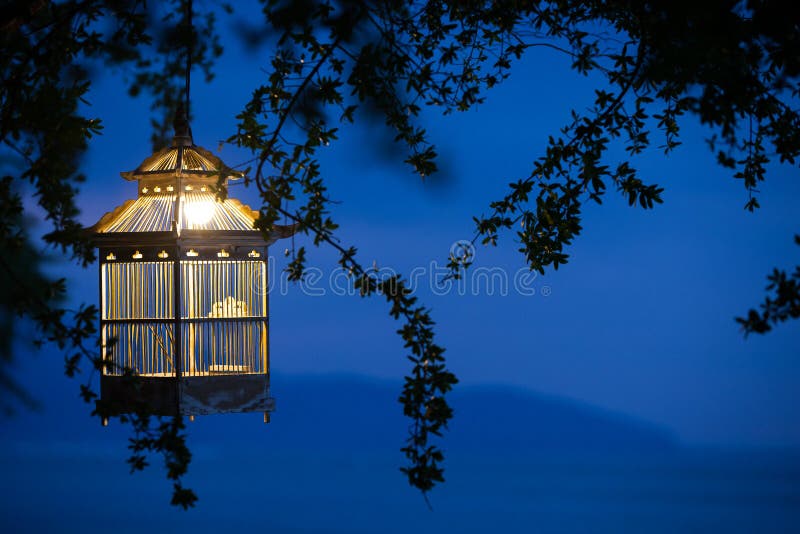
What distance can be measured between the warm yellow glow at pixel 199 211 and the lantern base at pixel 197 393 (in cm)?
77

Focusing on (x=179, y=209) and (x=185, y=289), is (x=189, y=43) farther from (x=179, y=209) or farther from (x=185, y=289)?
(x=185, y=289)

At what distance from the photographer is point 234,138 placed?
12.9 feet

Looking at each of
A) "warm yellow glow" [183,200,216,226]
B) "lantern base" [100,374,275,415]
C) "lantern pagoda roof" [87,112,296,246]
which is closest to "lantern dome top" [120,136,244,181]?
"lantern pagoda roof" [87,112,296,246]

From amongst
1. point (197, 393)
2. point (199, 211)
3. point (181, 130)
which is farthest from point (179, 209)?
point (197, 393)

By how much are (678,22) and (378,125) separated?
4.86 ft

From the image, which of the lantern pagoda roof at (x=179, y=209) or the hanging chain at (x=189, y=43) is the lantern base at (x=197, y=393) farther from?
the hanging chain at (x=189, y=43)

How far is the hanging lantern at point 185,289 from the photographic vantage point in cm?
441

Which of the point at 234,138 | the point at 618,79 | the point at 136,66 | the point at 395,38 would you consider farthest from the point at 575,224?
the point at 136,66

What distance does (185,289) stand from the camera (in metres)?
4.79

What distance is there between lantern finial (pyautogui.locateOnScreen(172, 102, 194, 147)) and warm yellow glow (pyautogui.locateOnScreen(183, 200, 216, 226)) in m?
0.29

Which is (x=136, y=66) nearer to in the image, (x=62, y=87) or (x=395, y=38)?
(x=62, y=87)

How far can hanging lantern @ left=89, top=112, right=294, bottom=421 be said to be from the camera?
441cm

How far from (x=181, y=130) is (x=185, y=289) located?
77cm

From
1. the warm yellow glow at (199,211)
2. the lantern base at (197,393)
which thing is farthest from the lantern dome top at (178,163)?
the lantern base at (197,393)
